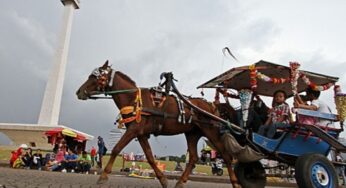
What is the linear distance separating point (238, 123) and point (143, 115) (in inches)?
91.4

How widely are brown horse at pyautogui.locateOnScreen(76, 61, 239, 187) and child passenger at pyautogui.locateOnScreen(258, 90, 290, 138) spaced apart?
4.04ft

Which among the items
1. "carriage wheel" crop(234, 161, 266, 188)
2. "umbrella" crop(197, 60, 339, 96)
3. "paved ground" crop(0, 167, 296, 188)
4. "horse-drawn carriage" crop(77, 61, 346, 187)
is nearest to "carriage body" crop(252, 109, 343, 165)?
"horse-drawn carriage" crop(77, 61, 346, 187)

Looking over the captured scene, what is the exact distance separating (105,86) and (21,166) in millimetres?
16864

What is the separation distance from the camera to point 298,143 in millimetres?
7566

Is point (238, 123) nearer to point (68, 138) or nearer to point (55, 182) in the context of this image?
point (55, 182)

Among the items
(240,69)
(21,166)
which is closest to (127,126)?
(240,69)

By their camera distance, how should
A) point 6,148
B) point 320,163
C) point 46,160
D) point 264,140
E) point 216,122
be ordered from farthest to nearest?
point 6,148 < point 46,160 < point 216,122 < point 264,140 < point 320,163

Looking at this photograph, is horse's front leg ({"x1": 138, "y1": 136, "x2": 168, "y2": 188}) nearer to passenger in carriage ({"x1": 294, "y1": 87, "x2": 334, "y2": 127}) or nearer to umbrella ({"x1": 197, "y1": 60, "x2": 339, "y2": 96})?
umbrella ({"x1": 197, "y1": 60, "x2": 339, "y2": 96})

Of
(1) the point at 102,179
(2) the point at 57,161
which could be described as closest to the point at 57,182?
(1) the point at 102,179

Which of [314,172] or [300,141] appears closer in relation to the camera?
[314,172]

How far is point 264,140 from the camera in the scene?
Answer: 7.45 metres

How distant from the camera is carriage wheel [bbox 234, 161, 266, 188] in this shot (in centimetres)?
833

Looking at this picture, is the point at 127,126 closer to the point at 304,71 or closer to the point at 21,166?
the point at 304,71

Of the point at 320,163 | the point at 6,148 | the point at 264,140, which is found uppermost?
the point at 6,148
